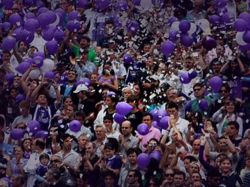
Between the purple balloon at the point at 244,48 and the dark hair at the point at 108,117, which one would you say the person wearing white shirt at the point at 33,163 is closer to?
the dark hair at the point at 108,117

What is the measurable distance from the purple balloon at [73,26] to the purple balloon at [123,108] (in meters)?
2.10

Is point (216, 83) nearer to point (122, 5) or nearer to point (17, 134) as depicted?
point (17, 134)

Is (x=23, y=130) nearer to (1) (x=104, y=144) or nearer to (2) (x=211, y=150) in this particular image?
(1) (x=104, y=144)

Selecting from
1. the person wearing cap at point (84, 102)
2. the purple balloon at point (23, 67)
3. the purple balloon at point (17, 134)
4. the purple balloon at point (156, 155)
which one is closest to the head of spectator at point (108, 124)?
the person wearing cap at point (84, 102)

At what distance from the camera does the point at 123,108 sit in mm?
10805

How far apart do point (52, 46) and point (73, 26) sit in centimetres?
46

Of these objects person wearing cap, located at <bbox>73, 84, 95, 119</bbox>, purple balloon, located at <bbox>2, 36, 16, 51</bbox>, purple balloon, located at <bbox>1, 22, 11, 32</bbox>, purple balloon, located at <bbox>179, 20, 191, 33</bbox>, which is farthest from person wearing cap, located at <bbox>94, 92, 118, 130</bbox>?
purple balloon, located at <bbox>1, 22, 11, 32</bbox>

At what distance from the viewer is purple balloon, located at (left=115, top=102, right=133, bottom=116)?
1079cm

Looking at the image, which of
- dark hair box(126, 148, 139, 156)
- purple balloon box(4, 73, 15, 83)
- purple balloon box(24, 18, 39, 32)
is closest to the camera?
dark hair box(126, 148, 139, 156)

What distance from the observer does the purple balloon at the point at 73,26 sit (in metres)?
12.7

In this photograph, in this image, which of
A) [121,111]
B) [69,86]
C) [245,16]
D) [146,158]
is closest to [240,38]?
[245,16]

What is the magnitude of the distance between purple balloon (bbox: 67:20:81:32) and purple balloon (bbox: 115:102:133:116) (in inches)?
82.5

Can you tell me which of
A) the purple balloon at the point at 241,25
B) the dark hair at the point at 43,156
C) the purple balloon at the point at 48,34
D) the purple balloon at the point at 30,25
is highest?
the purple balloon at the point at 241,25

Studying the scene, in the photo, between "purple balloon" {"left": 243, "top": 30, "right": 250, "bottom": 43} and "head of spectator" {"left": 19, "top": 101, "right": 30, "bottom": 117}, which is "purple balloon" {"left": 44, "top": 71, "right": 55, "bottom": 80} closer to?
"head of spectator" {"left": 19, "top": 101, "right": 30, "bottom": 117}
